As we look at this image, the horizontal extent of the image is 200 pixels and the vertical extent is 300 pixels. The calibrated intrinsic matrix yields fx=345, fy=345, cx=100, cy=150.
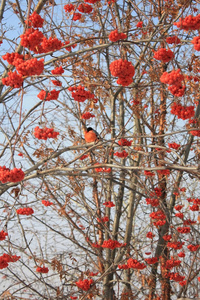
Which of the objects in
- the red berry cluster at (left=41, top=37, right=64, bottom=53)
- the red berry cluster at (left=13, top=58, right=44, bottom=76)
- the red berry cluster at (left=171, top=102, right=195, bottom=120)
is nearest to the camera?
the red berry cluster at (left=13, top=58, right=44, bottom=76)

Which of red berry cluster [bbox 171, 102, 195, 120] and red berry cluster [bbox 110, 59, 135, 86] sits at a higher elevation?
red berry cluster [bbox 171, 102, 195, 120]

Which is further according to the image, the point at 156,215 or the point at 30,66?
the point at 156,215

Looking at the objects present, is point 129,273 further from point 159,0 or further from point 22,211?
point 159,0

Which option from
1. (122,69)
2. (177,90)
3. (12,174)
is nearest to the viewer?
(12,174)

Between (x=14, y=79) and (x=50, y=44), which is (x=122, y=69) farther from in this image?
(x=14, y=79)

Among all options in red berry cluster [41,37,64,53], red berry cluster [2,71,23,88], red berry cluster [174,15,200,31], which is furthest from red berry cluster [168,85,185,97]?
red berry cluster [2,71,23,88]

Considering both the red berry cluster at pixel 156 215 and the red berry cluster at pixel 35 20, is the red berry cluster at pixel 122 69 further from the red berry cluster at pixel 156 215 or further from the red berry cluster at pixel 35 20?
the red berry cluster at pixel 156 215

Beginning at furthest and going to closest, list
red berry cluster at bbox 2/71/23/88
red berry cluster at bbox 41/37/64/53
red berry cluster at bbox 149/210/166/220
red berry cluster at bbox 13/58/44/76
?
red berry cluster at bbox 149/210/166/220 → red berry cluster at bbox 41/37/64/53 → red berry cluster at bbox 2/71/23/88 → red berry cluster at bbox 13/58/44/76

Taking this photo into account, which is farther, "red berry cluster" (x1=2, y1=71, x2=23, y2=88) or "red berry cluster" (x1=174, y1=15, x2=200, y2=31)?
"red berry cluster" (x1=174, y1=15, x2=200, y2=31)

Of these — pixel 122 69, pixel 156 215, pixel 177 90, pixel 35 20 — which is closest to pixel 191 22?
pixel 177 90

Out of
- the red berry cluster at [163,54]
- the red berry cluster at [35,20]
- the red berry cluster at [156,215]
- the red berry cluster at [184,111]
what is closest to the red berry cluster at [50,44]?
the red berry cluster at [35,20]

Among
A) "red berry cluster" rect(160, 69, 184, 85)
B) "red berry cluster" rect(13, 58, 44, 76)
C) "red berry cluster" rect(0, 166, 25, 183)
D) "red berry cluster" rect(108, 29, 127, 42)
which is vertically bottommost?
"red berry cluster" rect(0, 166, 25, 183)

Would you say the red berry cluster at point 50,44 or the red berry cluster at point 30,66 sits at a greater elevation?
the red berry cluster at point 50,44

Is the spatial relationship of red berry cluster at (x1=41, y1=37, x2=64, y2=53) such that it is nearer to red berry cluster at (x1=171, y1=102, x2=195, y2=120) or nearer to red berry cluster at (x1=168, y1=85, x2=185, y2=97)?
red berry cluster at (x1=168, y1=85, x2=185, y2=97)
